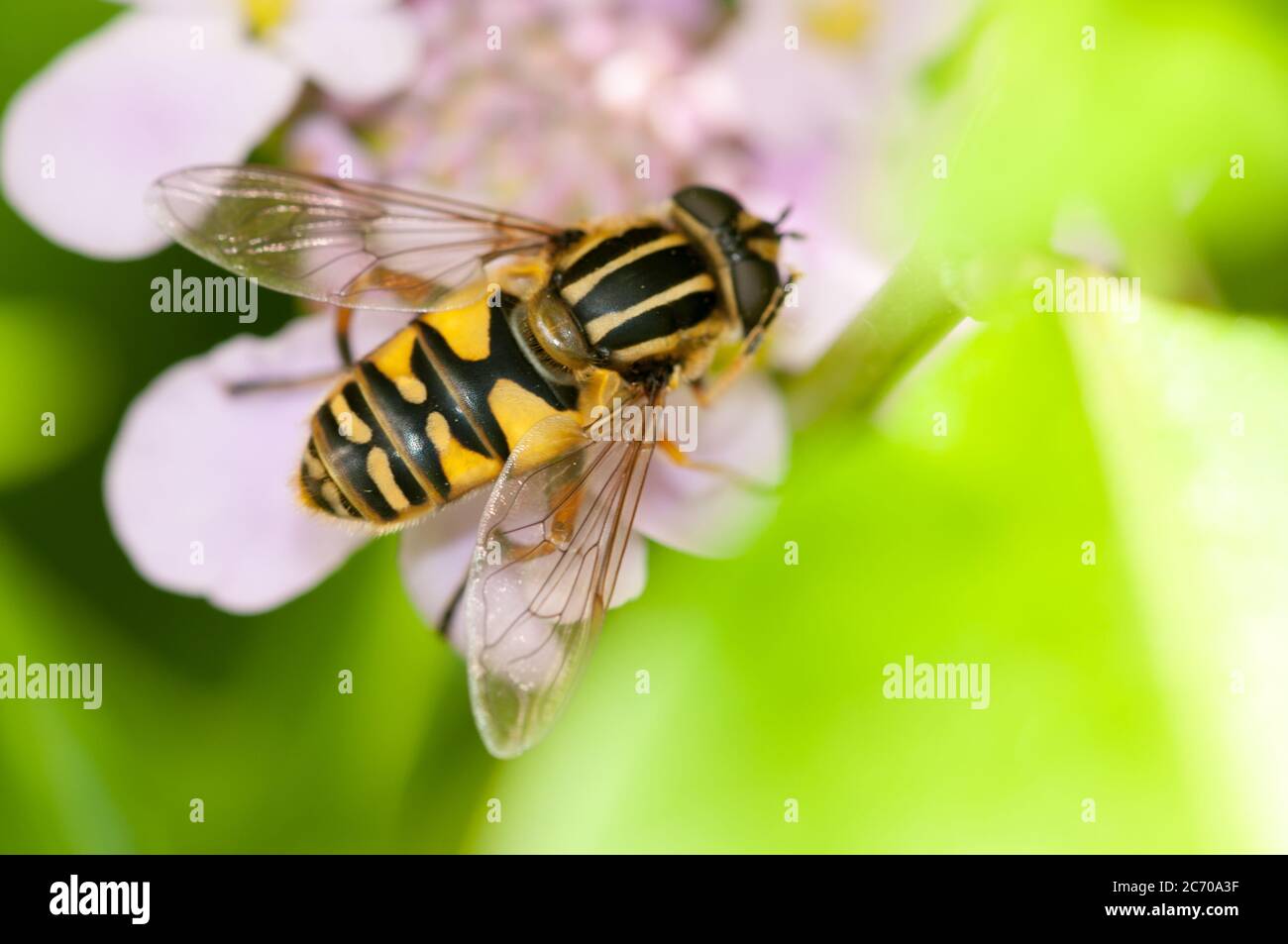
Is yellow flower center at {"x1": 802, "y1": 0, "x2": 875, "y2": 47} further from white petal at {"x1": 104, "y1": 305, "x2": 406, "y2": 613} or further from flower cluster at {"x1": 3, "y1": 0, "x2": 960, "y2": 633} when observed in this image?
white petal at {"x1": 104, "y1": 305, "x2": 406, "y2": 613}

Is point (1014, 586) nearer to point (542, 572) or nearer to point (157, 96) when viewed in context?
point (542, 572)

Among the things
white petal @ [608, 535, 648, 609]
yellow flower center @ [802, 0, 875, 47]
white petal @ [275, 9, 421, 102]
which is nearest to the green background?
white petal @ [608, 535, 648, 609]

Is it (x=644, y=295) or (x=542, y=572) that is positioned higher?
(x=644, y=295)

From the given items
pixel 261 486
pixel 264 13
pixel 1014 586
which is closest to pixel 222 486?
pixel 261 486

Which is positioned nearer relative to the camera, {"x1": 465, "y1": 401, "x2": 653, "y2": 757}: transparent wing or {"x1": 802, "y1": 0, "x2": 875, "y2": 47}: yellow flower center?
{"x1": 465, "y1": 401, "x2": 653, "y2": 757}: transparent wing

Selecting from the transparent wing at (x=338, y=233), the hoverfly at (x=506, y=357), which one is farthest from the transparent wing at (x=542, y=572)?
the transparent wing at (x=338, y=233)

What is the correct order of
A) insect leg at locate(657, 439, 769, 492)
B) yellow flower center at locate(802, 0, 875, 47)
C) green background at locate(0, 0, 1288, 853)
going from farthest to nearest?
yellow flower center at locate(802, 0, 875, 47) → insect leg at locate(657, 439, 769, 492) → green background at locate(0, 0, 1288, 853)
